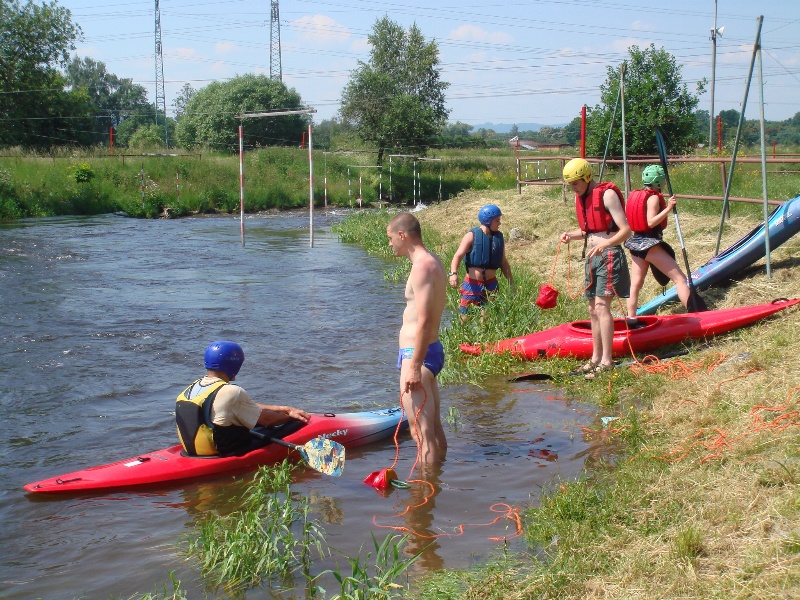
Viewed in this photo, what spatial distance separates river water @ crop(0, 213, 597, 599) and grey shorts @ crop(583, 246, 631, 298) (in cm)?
106

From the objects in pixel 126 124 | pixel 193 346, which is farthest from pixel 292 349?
pixel 126 124

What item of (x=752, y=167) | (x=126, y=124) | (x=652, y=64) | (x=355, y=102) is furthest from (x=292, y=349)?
(x=126, y=124)

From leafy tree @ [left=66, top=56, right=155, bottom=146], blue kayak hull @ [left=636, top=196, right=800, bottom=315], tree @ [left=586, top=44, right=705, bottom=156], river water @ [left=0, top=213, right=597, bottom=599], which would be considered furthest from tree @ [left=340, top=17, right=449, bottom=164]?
leafy tree @ [left=66, top=56, right=155, bottom=146]

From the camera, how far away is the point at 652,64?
24.5 metres

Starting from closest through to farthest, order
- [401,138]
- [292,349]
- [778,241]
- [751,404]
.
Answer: [751,404], [778,241], [292,349], [401,138]

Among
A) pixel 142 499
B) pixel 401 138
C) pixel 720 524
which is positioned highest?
pixel 401 138

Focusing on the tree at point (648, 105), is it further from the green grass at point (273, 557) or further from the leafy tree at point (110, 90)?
the leafy tree at point (110, 90)

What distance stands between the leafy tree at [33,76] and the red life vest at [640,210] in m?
41.0

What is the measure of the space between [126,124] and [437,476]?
3373 inches

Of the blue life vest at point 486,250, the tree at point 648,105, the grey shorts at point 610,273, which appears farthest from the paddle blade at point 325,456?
the tree at point 648,105

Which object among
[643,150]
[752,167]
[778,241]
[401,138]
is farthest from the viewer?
[401,138]

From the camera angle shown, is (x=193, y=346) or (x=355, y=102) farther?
(x=355, y=102)

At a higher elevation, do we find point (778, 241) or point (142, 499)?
point (778, 241)

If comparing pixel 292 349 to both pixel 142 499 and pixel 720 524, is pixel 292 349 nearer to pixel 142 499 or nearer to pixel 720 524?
pixel 142 499
